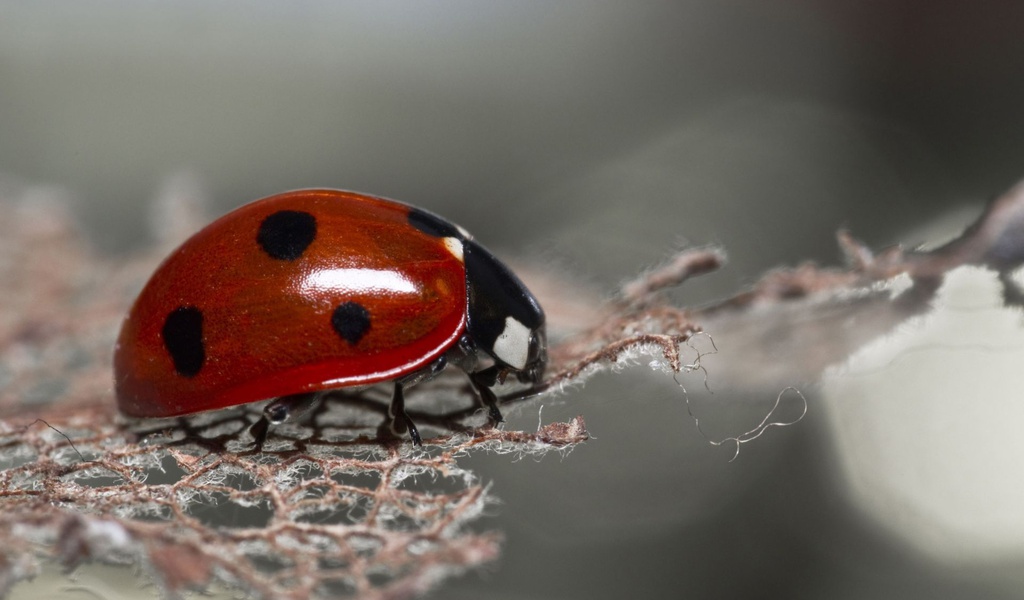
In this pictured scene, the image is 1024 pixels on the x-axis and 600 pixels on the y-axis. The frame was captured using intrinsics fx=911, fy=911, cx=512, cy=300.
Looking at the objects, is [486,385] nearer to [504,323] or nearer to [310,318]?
[504,323]

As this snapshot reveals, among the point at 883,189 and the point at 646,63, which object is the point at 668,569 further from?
the point at 646,63

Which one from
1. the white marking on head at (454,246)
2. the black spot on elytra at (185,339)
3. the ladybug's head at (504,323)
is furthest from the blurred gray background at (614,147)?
the black spot on elytra at (185,339)

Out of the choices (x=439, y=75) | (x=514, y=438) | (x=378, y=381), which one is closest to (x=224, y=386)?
(x=378, y=381)

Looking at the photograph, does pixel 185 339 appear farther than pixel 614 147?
No

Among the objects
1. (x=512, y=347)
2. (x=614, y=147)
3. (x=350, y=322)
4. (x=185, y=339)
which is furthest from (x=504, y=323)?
(x=614, y=147)

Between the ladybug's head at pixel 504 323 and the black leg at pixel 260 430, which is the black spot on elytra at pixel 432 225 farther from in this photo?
the black leg at pixel 260 430

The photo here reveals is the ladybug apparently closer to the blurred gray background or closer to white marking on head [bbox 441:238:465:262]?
white marking on head [bbox 441:238:465:262]
